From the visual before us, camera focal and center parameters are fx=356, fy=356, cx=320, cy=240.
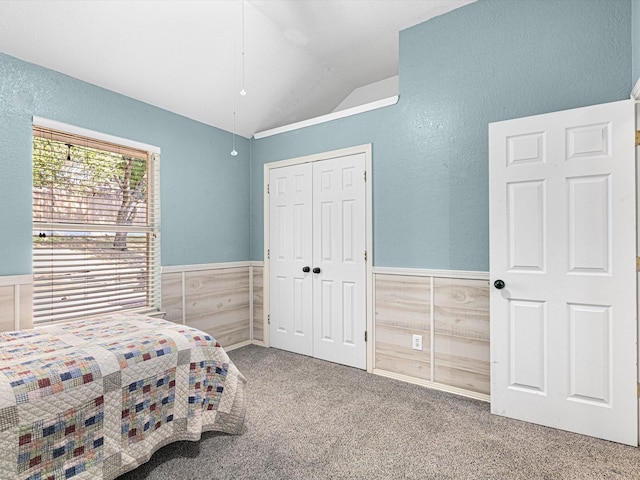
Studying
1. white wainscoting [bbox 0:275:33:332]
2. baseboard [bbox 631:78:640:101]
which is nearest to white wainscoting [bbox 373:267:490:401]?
baseboard [bbox 631:78:640:101]

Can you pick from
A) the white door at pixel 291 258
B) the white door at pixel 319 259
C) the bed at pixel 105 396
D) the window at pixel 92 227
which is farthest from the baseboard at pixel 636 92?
the window at pixel 92 227

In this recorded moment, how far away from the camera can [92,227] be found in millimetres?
2766

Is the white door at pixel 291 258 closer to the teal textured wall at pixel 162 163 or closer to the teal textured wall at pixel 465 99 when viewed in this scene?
the teal textured wall at pixel 162 163

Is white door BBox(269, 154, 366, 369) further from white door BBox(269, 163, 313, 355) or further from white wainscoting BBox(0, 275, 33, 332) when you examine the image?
white wainscoting BBox(0, 275, 33, 332)

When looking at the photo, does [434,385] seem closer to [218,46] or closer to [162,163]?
[162,163]

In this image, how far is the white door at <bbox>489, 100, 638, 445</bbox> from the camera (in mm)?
2018

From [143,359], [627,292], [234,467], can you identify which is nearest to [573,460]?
[627,292]

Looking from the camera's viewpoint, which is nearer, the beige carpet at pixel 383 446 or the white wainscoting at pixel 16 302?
the beige carpet at pixel 383 446

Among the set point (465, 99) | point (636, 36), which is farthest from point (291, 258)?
point (636, 36)

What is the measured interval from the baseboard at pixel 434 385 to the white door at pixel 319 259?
0.73 ft

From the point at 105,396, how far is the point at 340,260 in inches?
85.5

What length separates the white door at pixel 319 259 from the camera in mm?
3244

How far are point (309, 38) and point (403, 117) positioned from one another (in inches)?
44.4

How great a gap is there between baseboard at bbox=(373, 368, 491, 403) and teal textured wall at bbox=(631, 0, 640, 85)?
221cm
